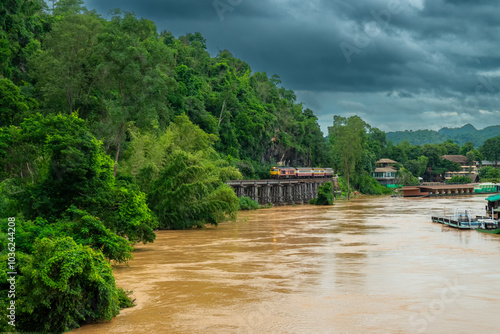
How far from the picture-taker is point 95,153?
2394cm

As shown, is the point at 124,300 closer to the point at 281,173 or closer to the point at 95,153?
the point at 95,153

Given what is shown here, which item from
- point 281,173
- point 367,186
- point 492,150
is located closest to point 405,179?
point 367,186

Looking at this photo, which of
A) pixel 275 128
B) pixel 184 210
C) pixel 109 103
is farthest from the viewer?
pixel 275 128

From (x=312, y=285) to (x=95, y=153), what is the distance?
11.9 metres

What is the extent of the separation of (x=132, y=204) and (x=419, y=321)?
52.0 feet

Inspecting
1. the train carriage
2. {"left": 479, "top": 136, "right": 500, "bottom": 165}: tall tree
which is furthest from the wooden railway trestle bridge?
{"left": 479, "top": 136, "right": 500, "bottom": 165}: tall tree

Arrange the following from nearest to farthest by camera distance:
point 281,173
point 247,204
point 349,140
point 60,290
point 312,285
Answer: point 60,290 → point 312,285 → point 247,204 → point 281,173 → point 349,140

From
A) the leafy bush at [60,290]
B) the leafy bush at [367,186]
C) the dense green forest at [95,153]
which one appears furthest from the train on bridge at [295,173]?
the leafy bush at [60,290]

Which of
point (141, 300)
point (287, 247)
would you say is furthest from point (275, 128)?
point (141, 300)

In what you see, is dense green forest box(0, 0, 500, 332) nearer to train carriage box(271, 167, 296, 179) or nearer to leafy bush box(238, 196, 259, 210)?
leafy bush box(238, 196, 259, 210)

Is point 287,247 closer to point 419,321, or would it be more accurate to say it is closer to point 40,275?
point 419,321

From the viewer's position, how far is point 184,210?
39.6 meters

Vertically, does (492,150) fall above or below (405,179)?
above

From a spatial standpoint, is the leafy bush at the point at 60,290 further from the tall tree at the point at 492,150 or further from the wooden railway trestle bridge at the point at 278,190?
the tall tree at the point at 492,150
